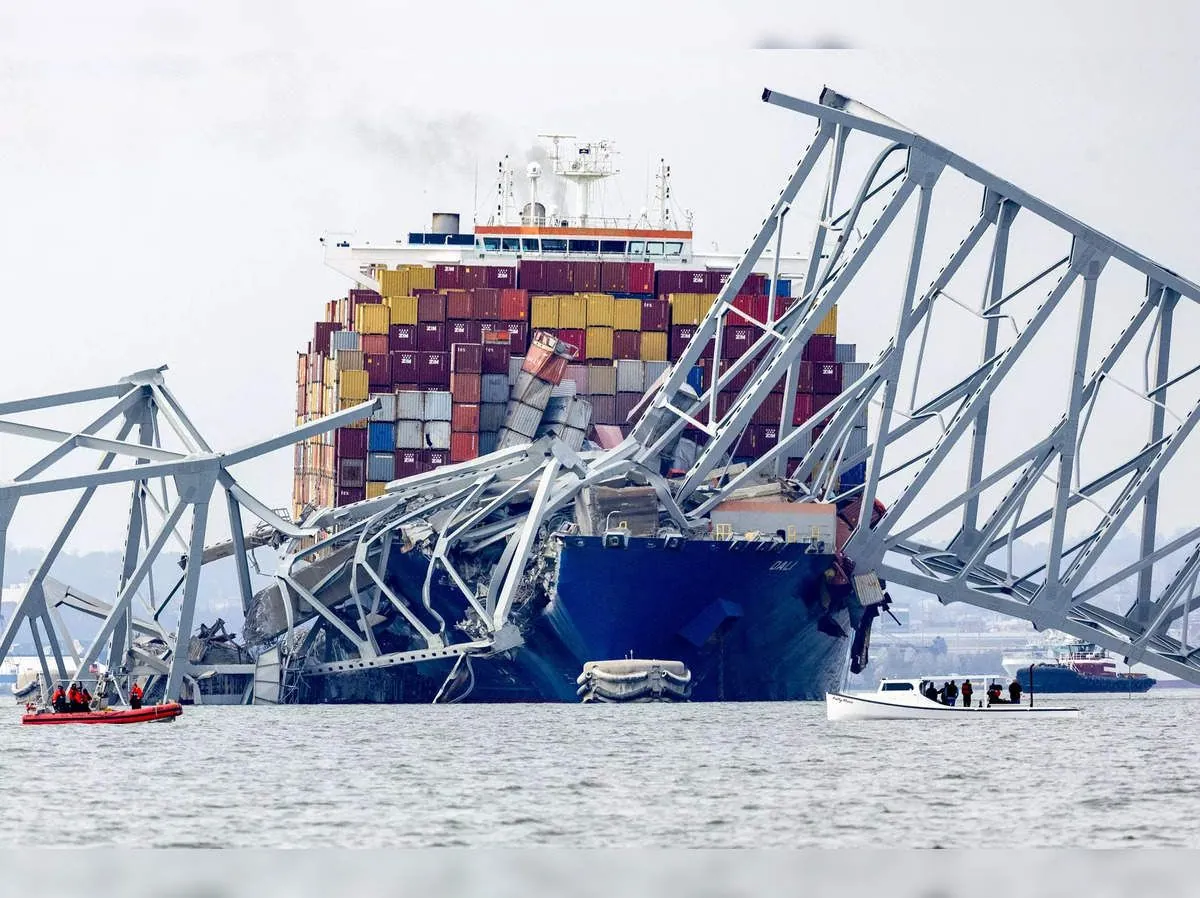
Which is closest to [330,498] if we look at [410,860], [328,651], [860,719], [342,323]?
[342,323]

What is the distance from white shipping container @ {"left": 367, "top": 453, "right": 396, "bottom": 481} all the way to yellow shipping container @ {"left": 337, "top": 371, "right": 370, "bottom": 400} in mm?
2932

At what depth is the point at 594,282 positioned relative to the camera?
3885 inches

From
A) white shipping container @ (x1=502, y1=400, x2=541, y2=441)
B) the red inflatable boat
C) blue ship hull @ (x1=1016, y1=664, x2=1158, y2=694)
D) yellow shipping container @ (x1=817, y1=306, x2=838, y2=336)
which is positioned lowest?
blue ship hull @ (x1=1016, y1=664, x2=1158, y2=694)

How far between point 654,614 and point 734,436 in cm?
701

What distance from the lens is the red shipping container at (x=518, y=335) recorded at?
94.4m

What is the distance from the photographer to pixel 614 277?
3885 inches

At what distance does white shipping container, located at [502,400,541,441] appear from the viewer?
88.5m

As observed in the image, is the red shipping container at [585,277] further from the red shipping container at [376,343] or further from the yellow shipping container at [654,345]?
the red shipping container at [376,343]

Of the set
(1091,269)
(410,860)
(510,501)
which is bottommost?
(410,860)

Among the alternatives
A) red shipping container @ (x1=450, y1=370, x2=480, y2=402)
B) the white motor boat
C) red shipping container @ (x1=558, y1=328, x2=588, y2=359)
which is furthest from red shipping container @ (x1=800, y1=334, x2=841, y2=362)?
the white motor boat

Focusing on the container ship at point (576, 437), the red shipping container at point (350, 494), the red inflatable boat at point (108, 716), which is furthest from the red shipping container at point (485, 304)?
the red inflatable boat at point (108, 716)

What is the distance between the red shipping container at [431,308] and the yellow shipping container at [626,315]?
6.23 m

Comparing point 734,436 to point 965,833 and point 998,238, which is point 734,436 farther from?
point 965,833

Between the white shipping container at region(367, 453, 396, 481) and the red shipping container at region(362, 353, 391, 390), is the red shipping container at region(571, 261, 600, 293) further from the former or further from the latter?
the white shipping container at region(367, 453, 396, 481)
